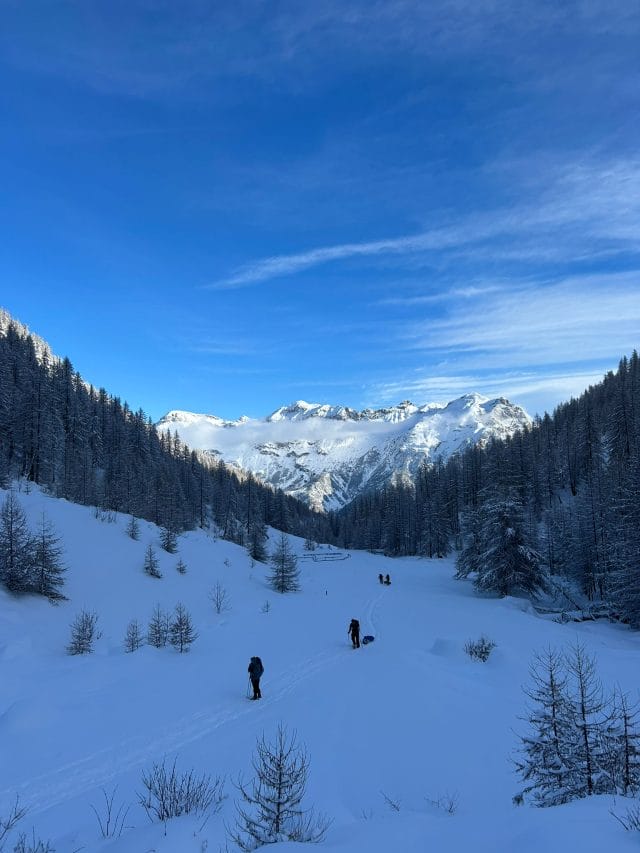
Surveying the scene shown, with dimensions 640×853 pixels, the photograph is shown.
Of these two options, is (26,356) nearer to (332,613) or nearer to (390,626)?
(332,613)

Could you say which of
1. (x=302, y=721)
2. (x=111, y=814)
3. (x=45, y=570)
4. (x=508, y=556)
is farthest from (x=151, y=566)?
(x=508, y=556)

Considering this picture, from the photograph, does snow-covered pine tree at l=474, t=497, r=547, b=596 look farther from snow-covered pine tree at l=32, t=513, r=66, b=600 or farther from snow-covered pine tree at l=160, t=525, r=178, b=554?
snow-covered pine tree at l=32, t=513, r=66, b=600

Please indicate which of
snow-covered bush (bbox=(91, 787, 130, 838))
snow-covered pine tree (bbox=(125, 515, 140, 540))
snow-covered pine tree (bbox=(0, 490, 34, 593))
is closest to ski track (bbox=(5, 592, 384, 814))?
snow-covered bush (bbox=(91, 787, 130, 838))

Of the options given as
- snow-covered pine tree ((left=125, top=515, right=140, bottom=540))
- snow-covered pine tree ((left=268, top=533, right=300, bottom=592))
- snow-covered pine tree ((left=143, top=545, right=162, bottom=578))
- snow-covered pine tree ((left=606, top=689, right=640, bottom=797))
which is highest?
snow-covered pine tree ((left=125, top=515, right=140, bottom=540))

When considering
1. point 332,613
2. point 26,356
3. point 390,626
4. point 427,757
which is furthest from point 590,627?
point 26,356

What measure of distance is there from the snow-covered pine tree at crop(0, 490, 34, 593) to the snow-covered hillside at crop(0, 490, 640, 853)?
2.42ft

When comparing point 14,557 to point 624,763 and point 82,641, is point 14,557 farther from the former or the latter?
point 624,763

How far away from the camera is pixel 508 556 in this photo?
1480 inches

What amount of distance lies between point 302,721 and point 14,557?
16.1m

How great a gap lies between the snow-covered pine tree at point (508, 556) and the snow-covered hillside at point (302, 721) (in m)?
11.1

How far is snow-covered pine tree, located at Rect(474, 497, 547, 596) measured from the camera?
37469 millimetres

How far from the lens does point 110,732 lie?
10.4 meters

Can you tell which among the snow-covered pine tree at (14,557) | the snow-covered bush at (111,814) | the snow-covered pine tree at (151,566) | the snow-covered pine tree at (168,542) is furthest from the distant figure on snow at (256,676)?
the snow-covered pine tree at (168,542)

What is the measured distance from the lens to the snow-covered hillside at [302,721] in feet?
17.0
